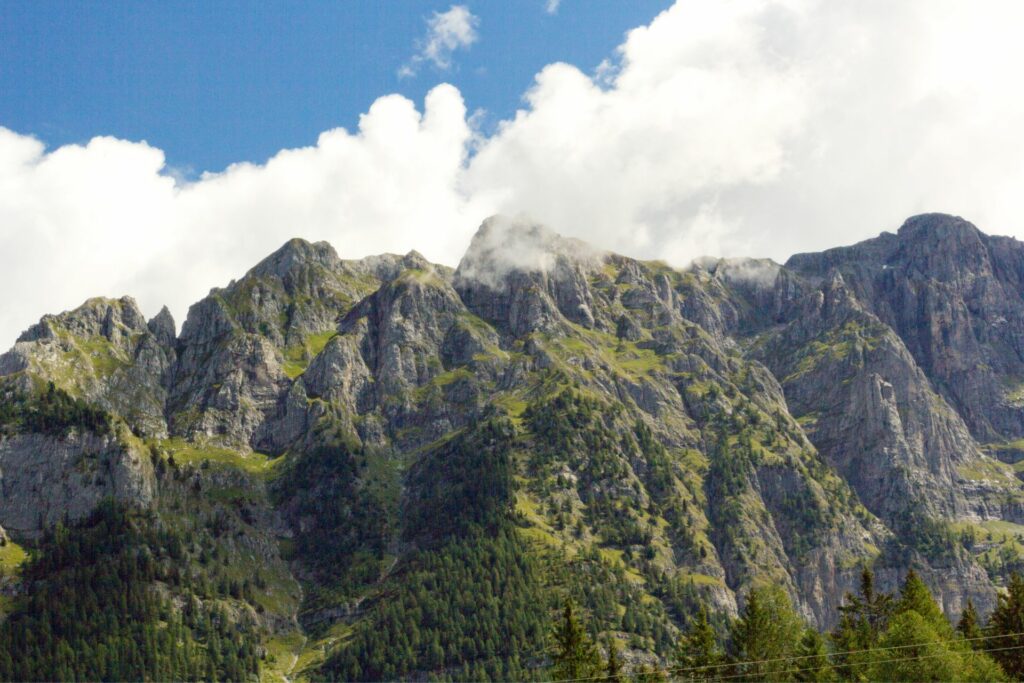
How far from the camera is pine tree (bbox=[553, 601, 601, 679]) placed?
123312 millimetres

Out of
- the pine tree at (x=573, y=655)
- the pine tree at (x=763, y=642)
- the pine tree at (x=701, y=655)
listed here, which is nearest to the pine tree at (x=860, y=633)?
the pine tree at (x=763, y=642)

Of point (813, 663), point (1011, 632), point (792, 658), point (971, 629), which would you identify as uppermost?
point (971, 629)

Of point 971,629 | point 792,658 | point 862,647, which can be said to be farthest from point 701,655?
point 971,629

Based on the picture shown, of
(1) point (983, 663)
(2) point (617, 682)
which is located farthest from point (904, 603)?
(2) point (617, 682)

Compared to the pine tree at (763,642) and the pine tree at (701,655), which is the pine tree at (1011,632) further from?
the pine tree at (701,655)

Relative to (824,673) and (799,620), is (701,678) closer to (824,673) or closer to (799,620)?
(824,673)

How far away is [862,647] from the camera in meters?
122

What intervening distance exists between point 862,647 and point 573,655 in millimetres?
34065

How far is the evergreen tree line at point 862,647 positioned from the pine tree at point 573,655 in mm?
119

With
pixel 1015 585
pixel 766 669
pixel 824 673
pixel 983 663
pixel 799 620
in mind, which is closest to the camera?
pixel 983 663

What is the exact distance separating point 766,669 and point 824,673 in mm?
10435

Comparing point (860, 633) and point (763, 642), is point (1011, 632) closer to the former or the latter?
point (860, 633)

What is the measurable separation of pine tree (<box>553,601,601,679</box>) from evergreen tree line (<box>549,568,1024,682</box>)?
0.39 ft

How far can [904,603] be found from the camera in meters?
125
